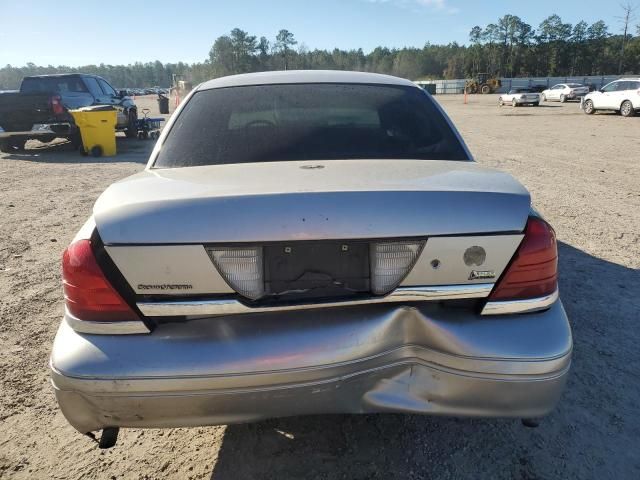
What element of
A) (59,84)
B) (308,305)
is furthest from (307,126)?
(59,84)

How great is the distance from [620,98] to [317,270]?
24097 millimetres

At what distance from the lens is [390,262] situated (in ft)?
5.24

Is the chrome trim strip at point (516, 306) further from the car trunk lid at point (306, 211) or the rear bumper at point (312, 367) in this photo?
the car trunk lid at point (306, 211)

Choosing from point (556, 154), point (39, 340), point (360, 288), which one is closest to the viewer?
point (360, 288)

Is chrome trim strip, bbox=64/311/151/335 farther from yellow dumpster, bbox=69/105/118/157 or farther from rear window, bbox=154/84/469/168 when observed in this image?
yellow dumpster, bbox=69/105/118/157

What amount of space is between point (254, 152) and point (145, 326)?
1061mm

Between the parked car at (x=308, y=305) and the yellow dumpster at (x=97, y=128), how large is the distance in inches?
422

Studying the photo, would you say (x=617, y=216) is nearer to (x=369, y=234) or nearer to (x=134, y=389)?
(x=369, y=234)

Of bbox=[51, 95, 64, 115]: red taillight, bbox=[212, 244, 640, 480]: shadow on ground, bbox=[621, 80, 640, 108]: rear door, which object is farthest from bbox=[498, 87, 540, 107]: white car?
bbox=[212, 244, 640, 480]: shadow on ground

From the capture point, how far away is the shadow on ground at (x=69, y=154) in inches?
448

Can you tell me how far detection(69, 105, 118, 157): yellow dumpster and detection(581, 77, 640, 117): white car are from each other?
2055 cm

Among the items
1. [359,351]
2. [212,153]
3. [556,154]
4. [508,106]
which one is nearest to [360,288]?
[359,351]

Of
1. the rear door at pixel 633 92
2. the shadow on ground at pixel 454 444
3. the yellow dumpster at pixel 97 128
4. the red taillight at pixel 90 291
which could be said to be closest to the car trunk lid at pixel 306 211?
the red taillight at pixel 90 291

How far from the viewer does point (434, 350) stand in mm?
1597
